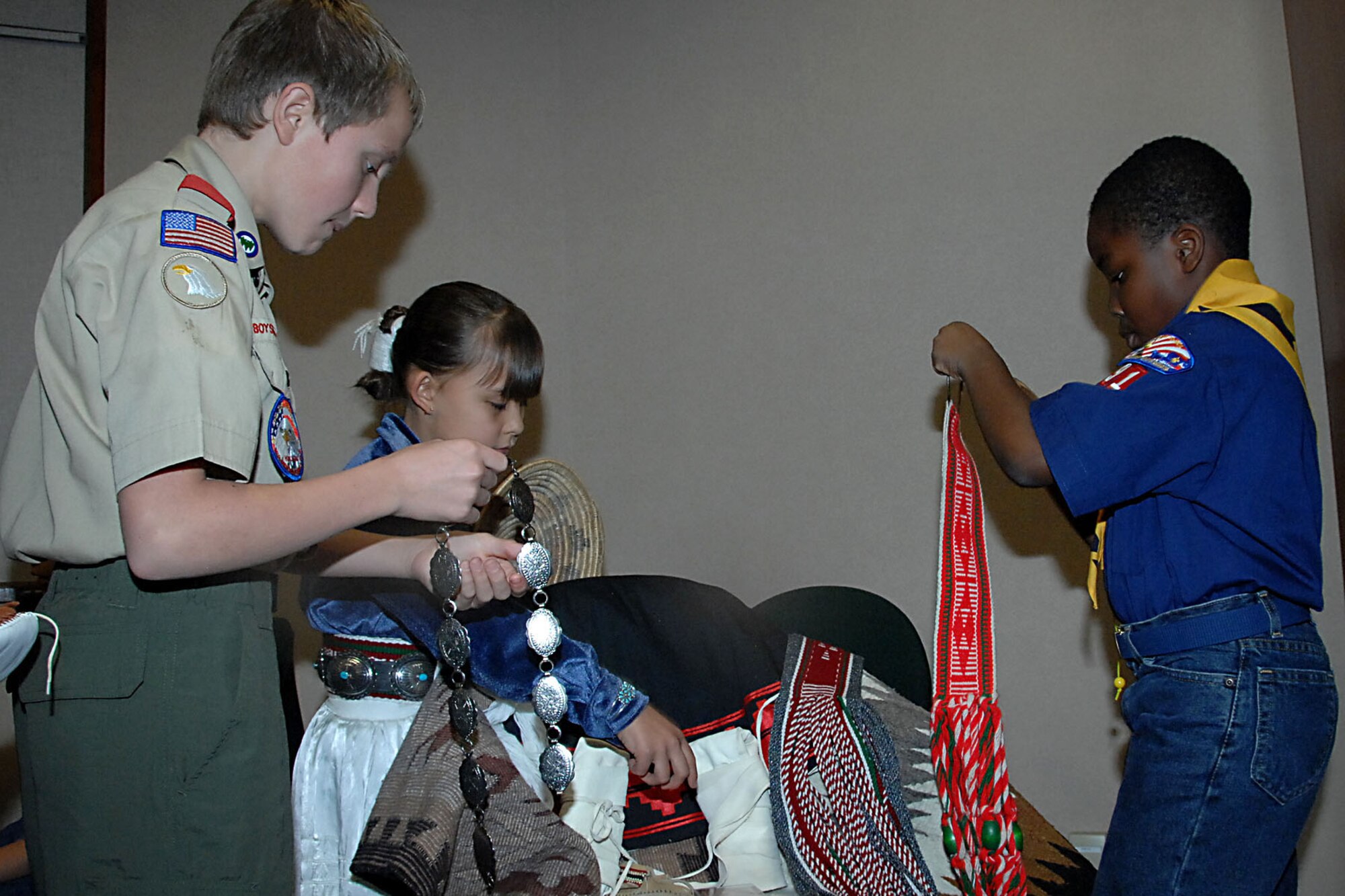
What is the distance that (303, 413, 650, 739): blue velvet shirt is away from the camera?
1.59 m

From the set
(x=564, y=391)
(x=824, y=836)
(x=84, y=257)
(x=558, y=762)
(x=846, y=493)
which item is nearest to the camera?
(x=84, y=257)

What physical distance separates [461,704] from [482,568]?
0.19 meters

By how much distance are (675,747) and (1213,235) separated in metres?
1.17

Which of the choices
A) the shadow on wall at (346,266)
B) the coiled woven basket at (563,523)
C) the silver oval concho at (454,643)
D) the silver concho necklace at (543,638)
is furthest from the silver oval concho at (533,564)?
the shadow on wall at (346,266)

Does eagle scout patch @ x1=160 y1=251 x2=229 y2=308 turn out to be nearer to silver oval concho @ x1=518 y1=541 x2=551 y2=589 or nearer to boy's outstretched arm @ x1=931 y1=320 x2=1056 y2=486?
silver oval concho @ x1=518 y1=541 x2=551 y2=589

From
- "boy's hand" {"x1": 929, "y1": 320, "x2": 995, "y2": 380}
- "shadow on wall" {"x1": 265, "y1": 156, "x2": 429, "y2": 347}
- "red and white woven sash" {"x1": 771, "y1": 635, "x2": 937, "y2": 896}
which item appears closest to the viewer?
"red and white woven sash" {"x1": 771, "y1": 635, "x2": 937, "y2": 896}

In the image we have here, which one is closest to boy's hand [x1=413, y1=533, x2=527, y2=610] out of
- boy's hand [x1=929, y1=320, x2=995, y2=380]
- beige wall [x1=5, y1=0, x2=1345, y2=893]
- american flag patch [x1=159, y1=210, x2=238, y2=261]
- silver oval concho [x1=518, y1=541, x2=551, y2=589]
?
silver oval concho [x1=518, y1=541, x2=551, y2=589]

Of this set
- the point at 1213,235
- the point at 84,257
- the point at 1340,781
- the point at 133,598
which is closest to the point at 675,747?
the point at 133,598

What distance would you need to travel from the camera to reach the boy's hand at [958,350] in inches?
72.6

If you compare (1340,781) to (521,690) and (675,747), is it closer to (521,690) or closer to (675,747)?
(675,747)

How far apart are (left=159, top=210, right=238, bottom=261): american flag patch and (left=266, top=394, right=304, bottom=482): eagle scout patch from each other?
0.16 meters

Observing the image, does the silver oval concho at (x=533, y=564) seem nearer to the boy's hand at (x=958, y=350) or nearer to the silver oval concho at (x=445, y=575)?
the silver oval concho at (x=445, y=575)

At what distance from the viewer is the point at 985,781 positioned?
5.77 ft

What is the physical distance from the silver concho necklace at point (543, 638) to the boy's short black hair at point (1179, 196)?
111cm
